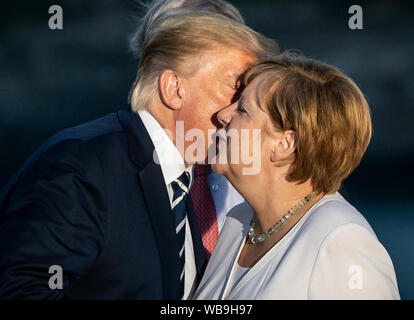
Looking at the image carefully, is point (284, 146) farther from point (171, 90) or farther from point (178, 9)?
point (178, 9)

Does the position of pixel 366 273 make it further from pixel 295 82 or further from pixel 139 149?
pixel 139 149

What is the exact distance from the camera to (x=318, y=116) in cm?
149

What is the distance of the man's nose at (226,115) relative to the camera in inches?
68.1

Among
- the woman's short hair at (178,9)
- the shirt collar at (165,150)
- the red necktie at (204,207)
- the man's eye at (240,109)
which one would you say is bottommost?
the red necktie at (204,207)

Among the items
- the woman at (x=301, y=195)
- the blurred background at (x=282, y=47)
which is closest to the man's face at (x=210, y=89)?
the woman at (x=301, y=195)

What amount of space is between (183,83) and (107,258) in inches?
24.8

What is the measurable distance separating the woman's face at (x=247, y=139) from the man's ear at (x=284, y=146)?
0.02 meters

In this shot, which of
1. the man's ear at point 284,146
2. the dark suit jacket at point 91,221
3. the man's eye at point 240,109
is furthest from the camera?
the man's eye at point 240,109

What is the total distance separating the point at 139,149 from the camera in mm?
1663

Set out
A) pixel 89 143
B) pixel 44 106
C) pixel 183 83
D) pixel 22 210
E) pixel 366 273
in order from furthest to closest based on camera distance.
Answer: pixel 44 106 < pixel 183 83 < pixel 89 143 < pixel 22 210 < pixel 366 273

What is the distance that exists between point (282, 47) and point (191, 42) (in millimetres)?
1594

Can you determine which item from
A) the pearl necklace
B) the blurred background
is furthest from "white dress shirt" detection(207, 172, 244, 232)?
the blurred background

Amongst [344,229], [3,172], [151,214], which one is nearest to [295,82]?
[344,229]

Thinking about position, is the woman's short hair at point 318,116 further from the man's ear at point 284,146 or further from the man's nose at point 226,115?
the man's nose at point 226,115
